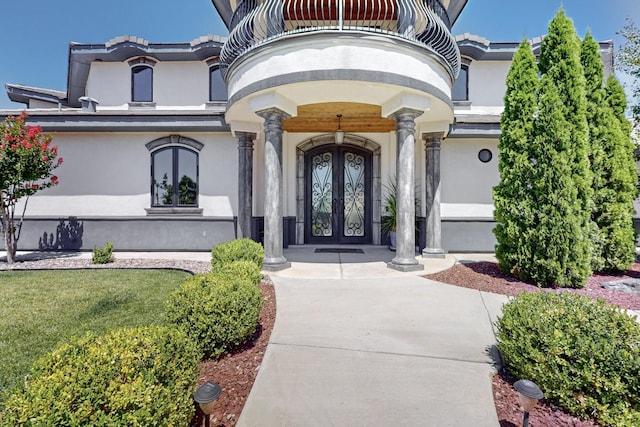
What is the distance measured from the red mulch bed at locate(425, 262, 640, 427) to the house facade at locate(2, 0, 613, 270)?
111cm

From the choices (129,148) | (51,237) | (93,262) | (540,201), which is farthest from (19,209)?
(540,201)

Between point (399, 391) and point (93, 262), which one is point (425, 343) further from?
point (93, 262)

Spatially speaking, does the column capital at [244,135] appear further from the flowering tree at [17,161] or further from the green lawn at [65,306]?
the flowering tree at [17,161]

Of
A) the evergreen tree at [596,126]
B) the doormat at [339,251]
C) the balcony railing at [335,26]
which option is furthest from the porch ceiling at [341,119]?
the evergreen tree at [596,126]

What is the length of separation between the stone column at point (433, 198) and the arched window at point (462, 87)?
3.45 meters

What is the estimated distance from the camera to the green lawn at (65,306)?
10.9ft

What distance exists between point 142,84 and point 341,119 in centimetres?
809

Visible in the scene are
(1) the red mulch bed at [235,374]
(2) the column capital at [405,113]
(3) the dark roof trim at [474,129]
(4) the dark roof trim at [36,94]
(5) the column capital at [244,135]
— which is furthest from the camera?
(4) the dark roof trim at [36,94]

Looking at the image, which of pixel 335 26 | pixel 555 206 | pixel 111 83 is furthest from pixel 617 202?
pixel 111 83

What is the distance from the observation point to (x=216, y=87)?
36.4ft

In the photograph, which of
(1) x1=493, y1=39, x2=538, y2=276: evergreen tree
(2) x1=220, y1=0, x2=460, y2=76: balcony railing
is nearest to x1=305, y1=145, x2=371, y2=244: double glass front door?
(2) x1=220, y1=0, x2=460, y2=76: balcony railing

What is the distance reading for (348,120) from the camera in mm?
8555

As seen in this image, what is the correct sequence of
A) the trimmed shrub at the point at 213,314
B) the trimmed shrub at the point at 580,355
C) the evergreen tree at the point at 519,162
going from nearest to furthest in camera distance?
the trimmed shrub at the point at 580,355
the trimmed shrub at the point at 213,314
the evergreen tree at the point at 519,162

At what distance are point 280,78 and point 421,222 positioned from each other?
5.82 metres
